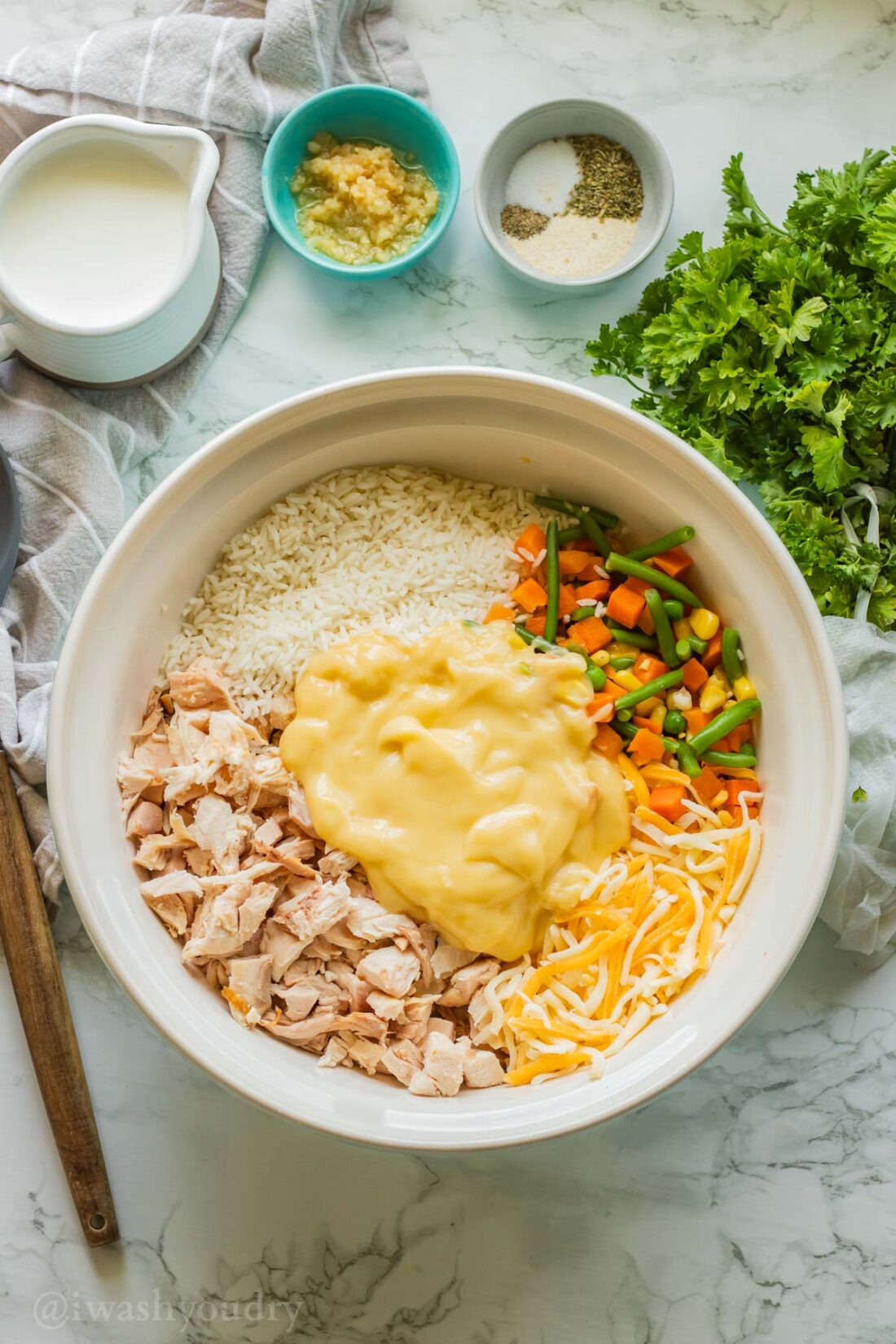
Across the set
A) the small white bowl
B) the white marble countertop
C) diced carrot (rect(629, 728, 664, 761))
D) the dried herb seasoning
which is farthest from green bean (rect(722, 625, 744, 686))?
the dried herb seasoning

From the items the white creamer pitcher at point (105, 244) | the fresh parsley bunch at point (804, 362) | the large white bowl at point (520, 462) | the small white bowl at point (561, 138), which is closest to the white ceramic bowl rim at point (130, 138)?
the white creamer pitcher at point (105, 244)

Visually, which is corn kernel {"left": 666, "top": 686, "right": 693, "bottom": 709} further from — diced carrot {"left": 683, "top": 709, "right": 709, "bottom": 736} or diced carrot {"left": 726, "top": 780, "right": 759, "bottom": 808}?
diced carrot {"left": 726, "top": 780, "right": 759, "bottom": 808}

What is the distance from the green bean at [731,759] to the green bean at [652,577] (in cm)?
33

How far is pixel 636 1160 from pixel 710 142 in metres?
2.49

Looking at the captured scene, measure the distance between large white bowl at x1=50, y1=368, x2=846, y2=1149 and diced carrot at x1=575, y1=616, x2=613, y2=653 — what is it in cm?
25

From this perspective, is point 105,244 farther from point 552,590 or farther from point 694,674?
point 694,674

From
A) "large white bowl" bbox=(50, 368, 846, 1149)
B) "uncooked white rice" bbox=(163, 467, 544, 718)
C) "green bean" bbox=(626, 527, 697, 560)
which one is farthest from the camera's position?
"uncooked white rice" bbox=(163, 467, 544, 718)

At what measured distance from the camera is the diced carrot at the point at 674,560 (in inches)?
98.9

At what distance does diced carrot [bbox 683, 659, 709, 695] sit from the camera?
2.54 meters

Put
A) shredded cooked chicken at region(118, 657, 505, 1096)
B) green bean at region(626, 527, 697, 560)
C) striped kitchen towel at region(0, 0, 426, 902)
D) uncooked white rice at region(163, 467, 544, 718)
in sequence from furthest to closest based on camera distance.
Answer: striped kitchen towel at region(0, 0, 426, 902) → uncooked white rice at region(163, 467, 544, 718) → green bean at region(626, 527, 697, 560) → shredded cooked chicken at region(118, 657, 505, 1096)

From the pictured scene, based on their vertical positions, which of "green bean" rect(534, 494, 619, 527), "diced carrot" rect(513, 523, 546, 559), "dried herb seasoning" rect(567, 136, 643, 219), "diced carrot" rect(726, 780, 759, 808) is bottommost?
"diced carrot" rect(726, 780, 759, 808)

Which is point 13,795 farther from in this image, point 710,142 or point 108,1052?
point 710,142

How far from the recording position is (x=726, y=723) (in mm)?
2471

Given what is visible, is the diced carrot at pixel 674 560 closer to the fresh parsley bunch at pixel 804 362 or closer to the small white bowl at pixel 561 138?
the fresh parsley bunch at pixel 804 362
